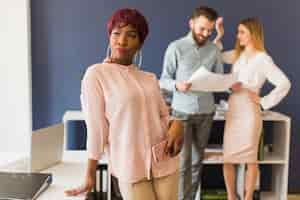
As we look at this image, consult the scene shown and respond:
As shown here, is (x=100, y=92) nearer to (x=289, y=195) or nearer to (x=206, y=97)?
A: (x=206, y=97)

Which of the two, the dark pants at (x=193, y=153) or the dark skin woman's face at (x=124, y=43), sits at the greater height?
the dark skin woman's face at (x=124, y=43)

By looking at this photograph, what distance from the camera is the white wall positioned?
2.89 meters

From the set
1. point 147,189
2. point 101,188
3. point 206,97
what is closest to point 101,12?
point 206,97

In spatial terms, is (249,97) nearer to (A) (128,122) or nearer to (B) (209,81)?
(B) (209,81)

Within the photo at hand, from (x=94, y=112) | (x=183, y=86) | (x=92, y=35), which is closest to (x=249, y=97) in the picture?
(x=183, y=86)

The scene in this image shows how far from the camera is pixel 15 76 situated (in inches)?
116

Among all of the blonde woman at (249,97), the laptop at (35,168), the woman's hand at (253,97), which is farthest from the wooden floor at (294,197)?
the laptop at (35,168)

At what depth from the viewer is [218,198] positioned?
9.90 feet

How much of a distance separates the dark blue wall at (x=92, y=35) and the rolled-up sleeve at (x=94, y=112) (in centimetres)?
176

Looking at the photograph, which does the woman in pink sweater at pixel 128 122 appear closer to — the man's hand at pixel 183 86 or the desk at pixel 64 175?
the desk at pixel 64 175

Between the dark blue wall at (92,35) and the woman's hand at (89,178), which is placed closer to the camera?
the woman's hand at (89,178)

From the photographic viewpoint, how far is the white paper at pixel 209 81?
2.47 metres

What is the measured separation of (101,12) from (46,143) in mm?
1441

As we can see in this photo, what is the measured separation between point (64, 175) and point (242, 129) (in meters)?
1.32
